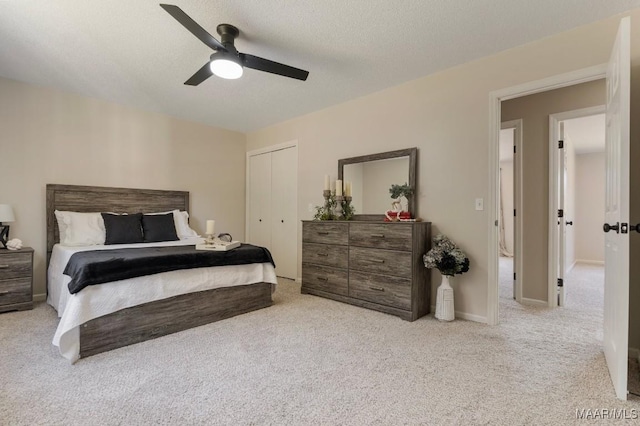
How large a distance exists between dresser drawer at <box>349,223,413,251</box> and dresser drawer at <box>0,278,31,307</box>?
3.29 m

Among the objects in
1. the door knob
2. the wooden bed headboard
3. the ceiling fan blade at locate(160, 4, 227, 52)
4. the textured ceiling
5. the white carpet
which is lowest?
the white carpet

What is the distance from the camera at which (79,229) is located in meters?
3.48

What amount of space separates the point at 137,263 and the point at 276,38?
2.09 metres

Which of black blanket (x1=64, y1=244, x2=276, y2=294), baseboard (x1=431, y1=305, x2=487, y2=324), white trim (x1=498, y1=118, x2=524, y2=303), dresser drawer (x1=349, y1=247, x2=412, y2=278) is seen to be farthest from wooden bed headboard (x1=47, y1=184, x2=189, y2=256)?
white trim (x1=498, y1=118, x2=524, y2=303)

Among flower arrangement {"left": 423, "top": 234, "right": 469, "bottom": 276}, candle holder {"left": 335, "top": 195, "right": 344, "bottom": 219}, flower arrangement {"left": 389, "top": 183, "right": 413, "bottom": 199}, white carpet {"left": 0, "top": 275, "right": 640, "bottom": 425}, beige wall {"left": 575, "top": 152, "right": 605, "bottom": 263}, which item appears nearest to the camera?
white carpet {"left": 0, "top": 275, "right": 640, "bottom": 425}

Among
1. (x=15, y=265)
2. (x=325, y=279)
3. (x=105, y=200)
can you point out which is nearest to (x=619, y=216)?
(x=325, y=279)

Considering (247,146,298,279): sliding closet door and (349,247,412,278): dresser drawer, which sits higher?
(247,146,298,279): sliding closet door

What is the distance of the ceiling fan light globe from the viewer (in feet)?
7.68

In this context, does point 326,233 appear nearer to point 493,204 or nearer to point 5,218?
point 493,204

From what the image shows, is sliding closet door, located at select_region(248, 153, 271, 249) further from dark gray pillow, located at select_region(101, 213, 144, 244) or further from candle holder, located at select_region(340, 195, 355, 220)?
dark gray pillow, located at select_region(101, 213, 144, 244)

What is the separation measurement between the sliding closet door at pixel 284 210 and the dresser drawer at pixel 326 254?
2.90 ft

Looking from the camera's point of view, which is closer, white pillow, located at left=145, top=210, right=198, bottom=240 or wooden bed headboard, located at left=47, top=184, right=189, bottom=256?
wooden bed headboard, located at left=47, top=184, right=189, bottom=256

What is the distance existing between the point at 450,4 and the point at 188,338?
309 centimetres

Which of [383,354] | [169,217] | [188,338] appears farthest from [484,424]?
[169,217]
